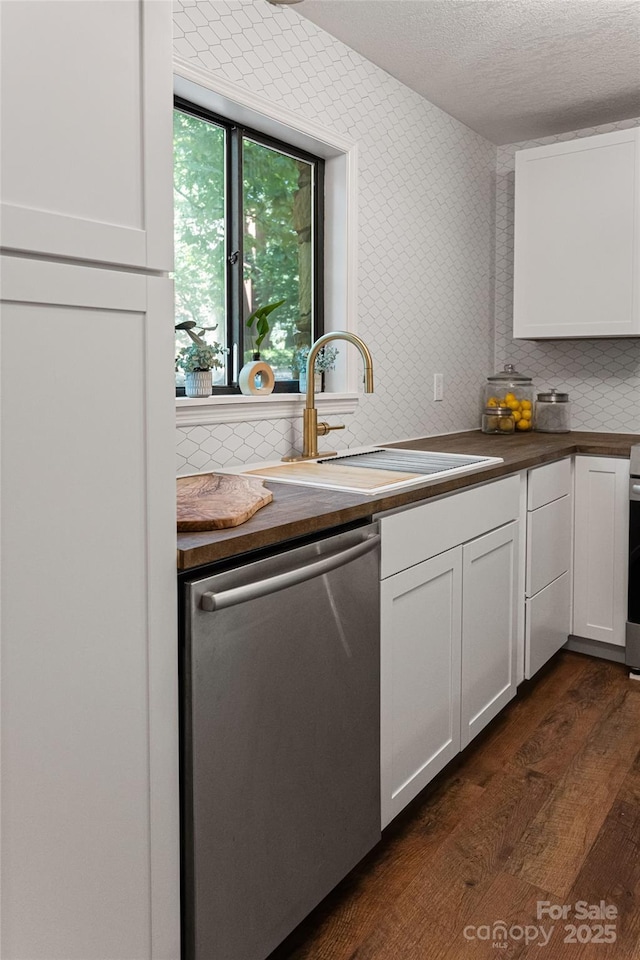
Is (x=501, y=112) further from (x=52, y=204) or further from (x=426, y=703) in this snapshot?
(x=52, y=204)

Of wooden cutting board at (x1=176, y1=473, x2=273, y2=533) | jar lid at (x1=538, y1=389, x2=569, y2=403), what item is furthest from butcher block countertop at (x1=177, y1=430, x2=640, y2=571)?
jar lid at (x1=538, y1=389, x2=569, y2=403)

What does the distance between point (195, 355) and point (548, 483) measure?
141cm

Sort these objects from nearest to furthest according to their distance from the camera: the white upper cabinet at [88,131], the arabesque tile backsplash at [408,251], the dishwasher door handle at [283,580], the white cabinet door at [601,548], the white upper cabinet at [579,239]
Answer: the white upper cabinet at [88,131], the dishwasher door handle at [283,580], the arabesque tile backsplash at [408,251], the white cabinet door at [601,548], the white upper cabinet at [579,239]

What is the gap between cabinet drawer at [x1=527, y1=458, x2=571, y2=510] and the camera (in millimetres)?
2561

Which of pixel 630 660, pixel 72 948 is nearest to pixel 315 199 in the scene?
pixel 630 660

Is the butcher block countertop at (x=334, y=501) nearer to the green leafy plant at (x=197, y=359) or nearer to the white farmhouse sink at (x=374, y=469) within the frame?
the white farmhouse sink at (x=374, y=469)

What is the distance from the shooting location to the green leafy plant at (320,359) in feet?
8.28

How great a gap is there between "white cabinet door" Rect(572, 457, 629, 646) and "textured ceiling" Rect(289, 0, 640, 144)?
4.90 feet

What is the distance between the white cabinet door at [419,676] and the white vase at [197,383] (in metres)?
0.79

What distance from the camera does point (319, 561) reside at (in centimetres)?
144

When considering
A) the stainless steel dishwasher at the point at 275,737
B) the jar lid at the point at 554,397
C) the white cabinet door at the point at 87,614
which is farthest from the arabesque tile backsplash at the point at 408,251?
the white cabinet door at the point at 87,614

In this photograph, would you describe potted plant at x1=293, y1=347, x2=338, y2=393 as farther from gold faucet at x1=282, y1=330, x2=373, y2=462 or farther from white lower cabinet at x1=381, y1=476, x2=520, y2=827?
white lower cabinet at x1=381, y1=476, x2=520, y2=827

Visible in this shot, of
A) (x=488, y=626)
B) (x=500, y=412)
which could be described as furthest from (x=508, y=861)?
(x=500, y=412)

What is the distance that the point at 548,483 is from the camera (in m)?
2.71
